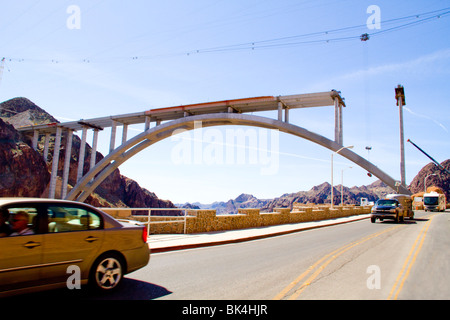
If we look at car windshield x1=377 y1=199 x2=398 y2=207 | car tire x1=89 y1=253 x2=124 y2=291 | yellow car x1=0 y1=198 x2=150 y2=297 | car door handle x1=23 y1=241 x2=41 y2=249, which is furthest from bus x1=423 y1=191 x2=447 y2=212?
car door handle x1=23 y1=241 x2=41 y2=249

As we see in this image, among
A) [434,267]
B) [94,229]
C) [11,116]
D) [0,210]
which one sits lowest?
[434,267]

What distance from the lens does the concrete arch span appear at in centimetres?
3562

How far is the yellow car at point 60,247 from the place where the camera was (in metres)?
3.98

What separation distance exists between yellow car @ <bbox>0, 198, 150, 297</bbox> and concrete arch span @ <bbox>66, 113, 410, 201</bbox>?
1278 inches

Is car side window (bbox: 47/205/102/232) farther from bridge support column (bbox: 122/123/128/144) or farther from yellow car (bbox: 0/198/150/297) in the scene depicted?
bridge support column (bbox: 122/123/128/144)

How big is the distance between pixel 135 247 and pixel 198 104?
119ft

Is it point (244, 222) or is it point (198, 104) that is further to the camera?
point (198, 104)

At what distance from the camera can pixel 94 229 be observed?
4.88 m

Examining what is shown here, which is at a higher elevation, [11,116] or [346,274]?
[11,116]

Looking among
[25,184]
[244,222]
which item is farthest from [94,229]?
[25,184]

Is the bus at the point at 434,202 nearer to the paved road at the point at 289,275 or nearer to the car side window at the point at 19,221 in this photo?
the paved road at the point at 289,275

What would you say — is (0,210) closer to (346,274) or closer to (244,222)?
(346,274)

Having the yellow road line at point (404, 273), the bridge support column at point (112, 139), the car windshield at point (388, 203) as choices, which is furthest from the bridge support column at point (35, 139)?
the yellow road line at point (404, 273)

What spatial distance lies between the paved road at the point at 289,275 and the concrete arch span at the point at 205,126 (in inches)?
1063
